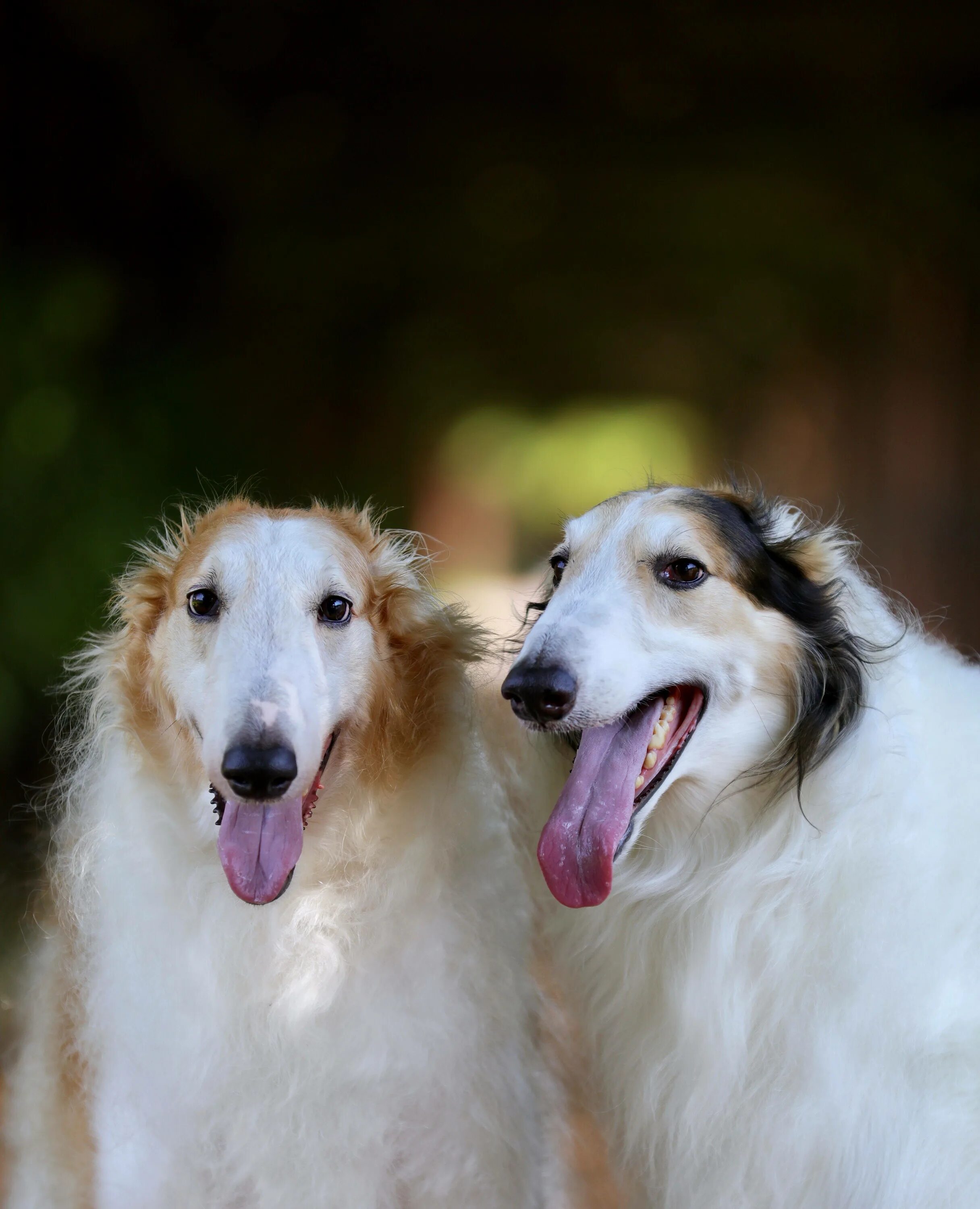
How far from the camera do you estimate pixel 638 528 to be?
5.49 ft

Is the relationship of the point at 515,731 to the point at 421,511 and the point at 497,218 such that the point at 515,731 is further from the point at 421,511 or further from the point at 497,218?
the point at 497,218

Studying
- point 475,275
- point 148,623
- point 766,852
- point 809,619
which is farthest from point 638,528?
point 475,275

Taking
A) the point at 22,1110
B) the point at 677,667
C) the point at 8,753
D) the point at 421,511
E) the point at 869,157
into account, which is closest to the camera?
the point at 677,667

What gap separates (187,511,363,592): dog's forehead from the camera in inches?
63.4

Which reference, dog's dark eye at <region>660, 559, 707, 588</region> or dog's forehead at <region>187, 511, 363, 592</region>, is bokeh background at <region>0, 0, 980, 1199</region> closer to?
dog's forehead at <region>187, 511, 363, 592</region>

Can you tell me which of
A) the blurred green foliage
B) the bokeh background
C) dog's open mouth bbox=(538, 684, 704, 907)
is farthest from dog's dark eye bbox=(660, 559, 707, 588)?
the blurred green foliage

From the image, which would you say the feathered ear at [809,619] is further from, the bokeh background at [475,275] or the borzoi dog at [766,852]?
the bokeh background at [475,275]

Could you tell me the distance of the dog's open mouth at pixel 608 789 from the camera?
1552 millimetres

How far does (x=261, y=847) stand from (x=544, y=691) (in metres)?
0.46

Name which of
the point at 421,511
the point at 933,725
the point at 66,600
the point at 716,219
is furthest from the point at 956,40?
the point at 66,600

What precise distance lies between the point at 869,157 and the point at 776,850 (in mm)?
2918

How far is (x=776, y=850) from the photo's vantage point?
162cm

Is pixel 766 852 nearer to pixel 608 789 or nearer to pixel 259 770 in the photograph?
pixel 608 789

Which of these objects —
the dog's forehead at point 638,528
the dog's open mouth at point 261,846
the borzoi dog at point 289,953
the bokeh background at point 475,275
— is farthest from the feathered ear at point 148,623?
the bokeh background at point 475,275
